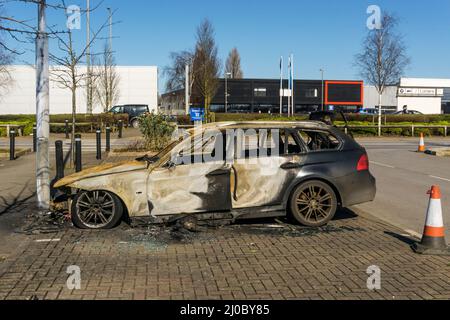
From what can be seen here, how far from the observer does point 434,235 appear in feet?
19.9

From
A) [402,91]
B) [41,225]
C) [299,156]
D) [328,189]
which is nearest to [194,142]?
[299,156]

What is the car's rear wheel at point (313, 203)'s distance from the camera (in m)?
7.11

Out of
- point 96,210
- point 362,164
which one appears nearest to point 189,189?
point 96,210

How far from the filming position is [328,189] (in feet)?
23.7

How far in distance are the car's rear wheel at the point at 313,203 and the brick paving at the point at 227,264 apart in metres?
0.16

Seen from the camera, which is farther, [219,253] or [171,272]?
[219,253]

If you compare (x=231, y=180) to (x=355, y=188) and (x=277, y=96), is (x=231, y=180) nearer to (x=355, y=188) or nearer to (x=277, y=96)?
(x=355, y=188)

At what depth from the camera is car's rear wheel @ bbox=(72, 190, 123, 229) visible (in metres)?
6.92

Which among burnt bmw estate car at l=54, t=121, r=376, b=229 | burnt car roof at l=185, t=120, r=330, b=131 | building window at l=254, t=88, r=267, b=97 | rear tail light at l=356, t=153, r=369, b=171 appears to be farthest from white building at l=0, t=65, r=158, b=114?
rear tail light at l=356, t=153, r=369, b=171

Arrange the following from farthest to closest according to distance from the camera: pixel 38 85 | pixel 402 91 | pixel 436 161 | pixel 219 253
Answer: pixel 402 91 → pixel 436 161 → pixel 38 85 → pixel 219 253

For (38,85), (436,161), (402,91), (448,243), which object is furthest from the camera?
(402,91)

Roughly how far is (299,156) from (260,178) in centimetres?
Answer: 65
